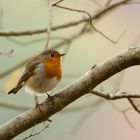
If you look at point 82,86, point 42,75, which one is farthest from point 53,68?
point 82,86

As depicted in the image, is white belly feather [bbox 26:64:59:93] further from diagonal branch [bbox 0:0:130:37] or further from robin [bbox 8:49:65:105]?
diagonal branch [bbox 0:0:130:37]

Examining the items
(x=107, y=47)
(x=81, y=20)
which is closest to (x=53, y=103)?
(x=81, y=20)

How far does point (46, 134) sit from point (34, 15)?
0.68m

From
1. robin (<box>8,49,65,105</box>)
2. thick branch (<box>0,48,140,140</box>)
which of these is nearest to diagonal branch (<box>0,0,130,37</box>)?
robin (<box>8,49,65,105</box>)

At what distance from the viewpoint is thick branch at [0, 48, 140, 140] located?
1062mm

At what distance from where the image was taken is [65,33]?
2609 mm

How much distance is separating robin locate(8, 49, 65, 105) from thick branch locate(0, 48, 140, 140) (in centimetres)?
23

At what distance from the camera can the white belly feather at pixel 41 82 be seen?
1329 millimetres

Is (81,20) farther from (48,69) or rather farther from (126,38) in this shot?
(126,38)

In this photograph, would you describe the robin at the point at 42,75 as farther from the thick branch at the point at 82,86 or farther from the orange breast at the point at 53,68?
the thick branch at the point at 82,86

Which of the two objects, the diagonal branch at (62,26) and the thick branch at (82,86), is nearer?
the thick branch at (82,86)

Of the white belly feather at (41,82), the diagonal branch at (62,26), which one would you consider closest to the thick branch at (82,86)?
the white belly feather at (41,82)

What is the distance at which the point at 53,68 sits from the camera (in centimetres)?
135

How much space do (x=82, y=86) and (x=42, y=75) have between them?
0.92ft
